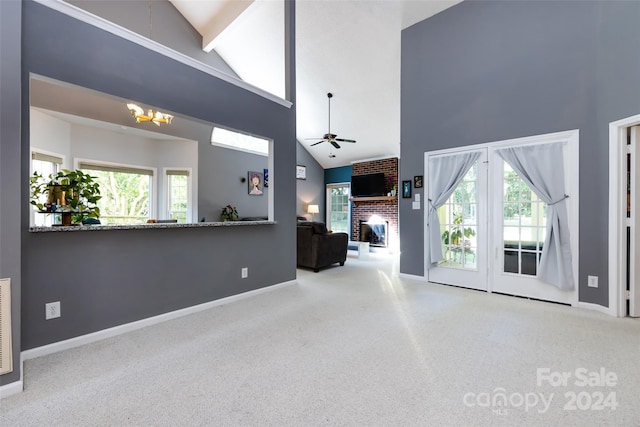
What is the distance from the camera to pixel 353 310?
3.13 metres

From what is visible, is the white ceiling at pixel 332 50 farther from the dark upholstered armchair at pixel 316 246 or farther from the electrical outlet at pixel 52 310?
the electrical outlet at pixel 52 310

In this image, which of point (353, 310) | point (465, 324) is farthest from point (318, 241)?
point (465, 324)

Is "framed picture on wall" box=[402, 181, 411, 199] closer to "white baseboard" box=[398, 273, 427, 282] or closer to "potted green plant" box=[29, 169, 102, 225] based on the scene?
"white baseboard" box=[398, 273, 427, 282]

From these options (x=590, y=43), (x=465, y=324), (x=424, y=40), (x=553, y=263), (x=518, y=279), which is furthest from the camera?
(x=424, y=40)

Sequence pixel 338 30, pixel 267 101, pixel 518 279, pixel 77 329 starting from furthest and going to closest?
pixel 338 30 < pixel 267 101 < pixel 518 279 < pixel 77 329

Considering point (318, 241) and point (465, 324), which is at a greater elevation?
point (318, 241)

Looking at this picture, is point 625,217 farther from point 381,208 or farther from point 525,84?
point 381,208

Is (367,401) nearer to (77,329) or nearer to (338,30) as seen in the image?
(77,329)

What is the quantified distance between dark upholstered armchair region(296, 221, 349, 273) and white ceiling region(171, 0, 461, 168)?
3267 mm

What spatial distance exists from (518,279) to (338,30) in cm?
487

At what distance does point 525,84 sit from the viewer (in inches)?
139

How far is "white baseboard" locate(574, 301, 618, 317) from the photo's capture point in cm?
295

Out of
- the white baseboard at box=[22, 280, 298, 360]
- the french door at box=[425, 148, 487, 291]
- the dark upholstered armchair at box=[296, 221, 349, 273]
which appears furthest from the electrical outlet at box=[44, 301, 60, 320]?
the french door at box=[425, 148, 487, 291]

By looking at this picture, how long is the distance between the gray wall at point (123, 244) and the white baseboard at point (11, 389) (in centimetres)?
52
